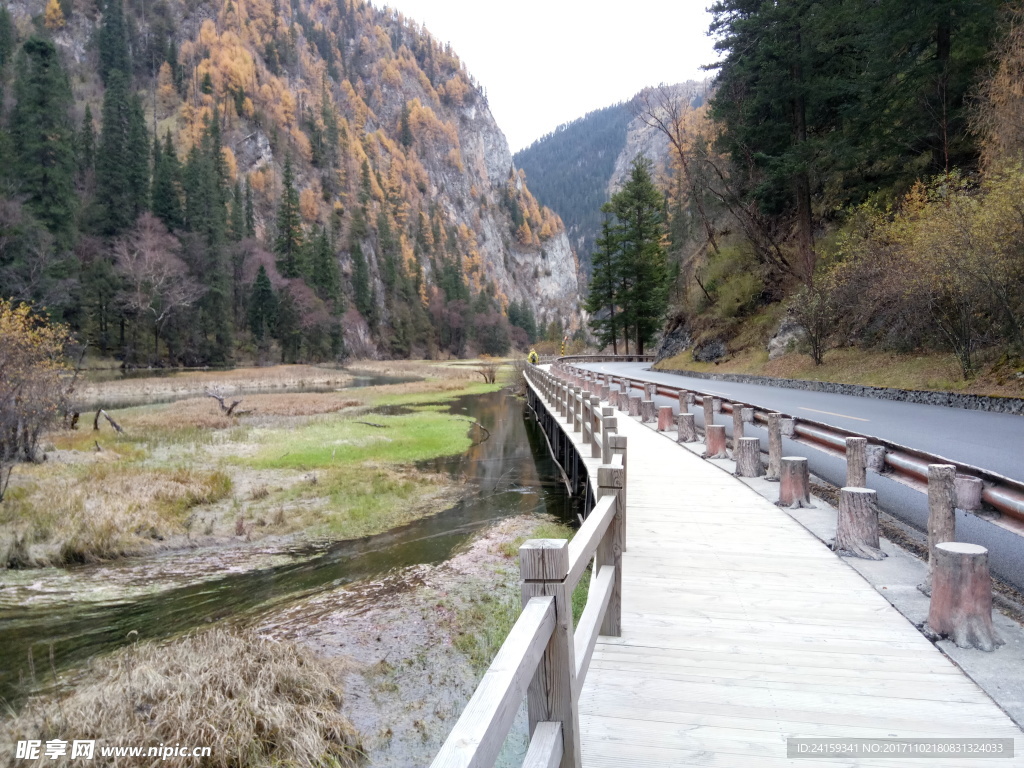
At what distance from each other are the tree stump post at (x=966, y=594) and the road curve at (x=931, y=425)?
10.5ft

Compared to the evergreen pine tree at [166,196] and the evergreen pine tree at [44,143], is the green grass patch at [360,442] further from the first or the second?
the evergreen pine tree at [166,196]

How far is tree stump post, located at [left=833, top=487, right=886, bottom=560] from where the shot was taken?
5355 mm

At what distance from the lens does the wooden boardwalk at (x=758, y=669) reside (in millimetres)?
A: 2932

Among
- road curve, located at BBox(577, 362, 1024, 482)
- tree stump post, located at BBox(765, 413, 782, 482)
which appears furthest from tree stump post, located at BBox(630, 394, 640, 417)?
tree stump post, located at BBox(765, 413, 782, 482)

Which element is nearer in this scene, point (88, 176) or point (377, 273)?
point (88, 176)

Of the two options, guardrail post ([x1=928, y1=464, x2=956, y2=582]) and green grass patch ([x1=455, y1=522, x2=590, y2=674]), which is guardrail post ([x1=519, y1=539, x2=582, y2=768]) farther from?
green grass patch ([x1=455, y1=522, x2=590, y2=674])

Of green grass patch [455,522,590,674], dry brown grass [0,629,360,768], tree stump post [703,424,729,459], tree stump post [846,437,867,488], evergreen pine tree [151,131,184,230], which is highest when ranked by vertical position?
evergreen pine tree [151,131,184,230]

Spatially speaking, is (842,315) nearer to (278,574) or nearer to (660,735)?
(278,574)

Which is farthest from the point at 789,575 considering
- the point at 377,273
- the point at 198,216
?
the point at 377,273

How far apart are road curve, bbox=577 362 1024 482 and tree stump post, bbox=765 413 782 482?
89cm

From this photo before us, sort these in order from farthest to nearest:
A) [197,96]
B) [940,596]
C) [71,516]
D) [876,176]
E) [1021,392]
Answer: [197,96], [876,176], [1021,392], [71,516], [940,596]

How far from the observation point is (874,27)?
2330 cm

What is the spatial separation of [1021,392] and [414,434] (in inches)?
622

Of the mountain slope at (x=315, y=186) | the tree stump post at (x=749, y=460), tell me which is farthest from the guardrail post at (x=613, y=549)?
the mountain slope at (x=315, y=186)
